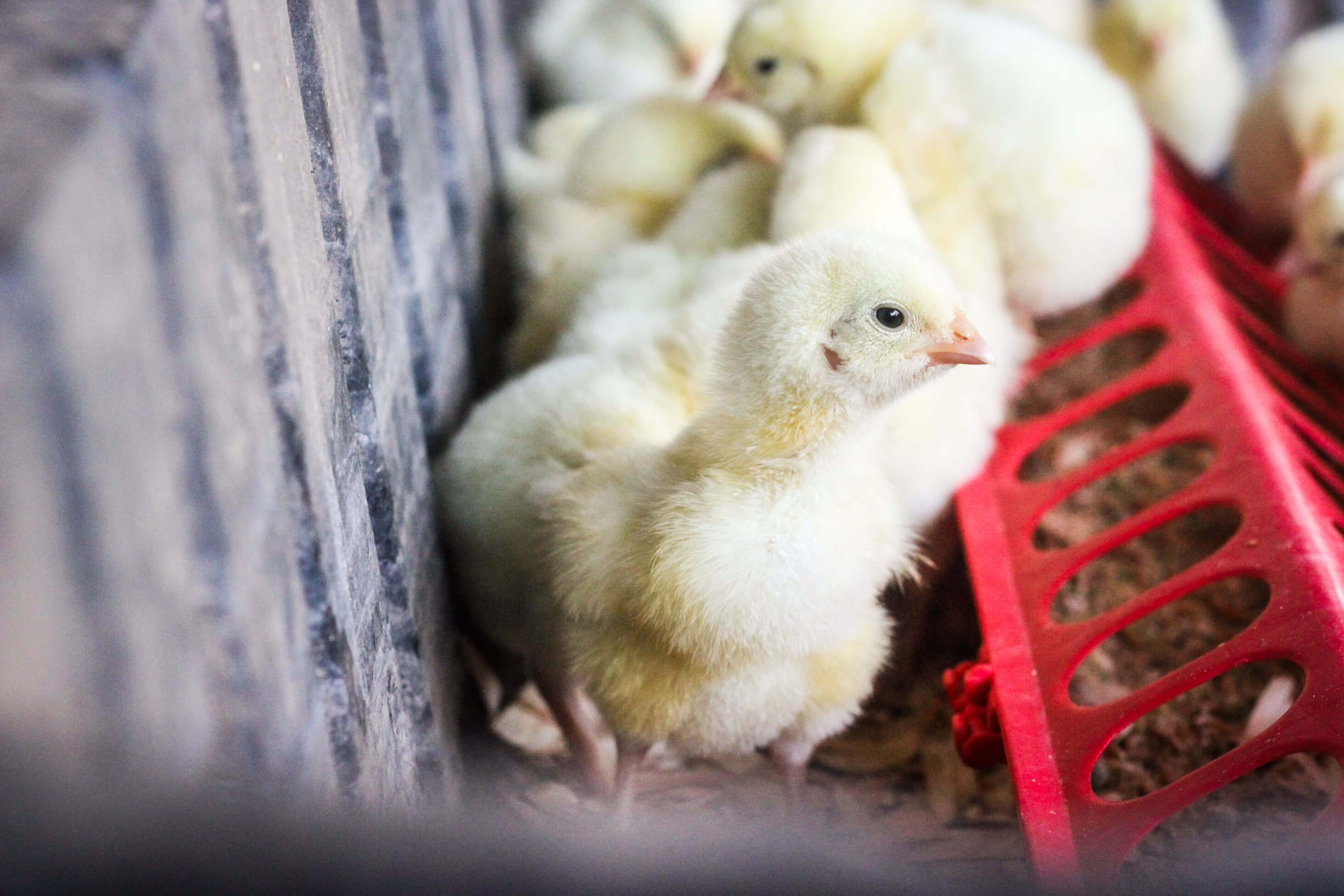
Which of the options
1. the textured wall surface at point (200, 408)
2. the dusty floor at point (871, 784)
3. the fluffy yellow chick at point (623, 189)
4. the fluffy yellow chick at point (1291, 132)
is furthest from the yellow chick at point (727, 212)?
the fluffy yellow chick at point (1291, 132)

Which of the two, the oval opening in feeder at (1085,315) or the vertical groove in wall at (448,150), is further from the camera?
the oval opening in feeder at (1085,315)

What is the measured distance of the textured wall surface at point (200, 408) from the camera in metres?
0.59

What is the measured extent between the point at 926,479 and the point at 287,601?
1083 mm

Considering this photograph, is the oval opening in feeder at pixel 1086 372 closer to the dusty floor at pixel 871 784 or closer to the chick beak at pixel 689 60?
the dusty floor at pixel 871 784

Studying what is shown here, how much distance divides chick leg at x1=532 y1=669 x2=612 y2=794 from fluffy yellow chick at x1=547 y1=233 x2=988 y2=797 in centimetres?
24

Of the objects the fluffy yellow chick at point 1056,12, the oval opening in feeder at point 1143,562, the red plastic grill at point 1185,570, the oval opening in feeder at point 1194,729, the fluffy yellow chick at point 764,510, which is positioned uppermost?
the fluffy yellow chick at point 1056,12

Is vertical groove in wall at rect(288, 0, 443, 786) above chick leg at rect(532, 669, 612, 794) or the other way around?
above

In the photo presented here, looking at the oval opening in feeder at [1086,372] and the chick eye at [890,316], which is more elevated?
the chick eye at [890,316]

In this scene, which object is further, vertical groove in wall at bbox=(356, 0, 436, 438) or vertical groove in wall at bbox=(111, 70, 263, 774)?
vertical groove in wall at bbox=(356, 0, 436, 438)

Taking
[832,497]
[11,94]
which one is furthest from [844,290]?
[11,94]

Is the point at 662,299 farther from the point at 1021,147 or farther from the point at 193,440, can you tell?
the point at 193,440

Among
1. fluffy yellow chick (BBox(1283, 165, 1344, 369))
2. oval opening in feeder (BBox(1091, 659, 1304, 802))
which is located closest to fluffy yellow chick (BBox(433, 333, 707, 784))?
oval opening in feeder (BBox(1091, 659, 1304, 802))

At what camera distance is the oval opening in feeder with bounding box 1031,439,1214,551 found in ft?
6.90

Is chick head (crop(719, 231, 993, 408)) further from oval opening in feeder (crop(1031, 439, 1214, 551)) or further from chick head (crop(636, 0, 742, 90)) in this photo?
chick head (crop(636, 0, 742, 90))
